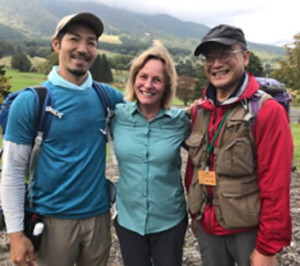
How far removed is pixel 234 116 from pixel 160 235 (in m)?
1.44

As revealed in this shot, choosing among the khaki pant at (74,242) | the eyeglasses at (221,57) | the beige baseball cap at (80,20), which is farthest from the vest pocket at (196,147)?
the beige baseball cap at (80,20)

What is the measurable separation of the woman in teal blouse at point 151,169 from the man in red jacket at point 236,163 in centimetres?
21

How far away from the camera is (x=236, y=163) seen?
2.81m

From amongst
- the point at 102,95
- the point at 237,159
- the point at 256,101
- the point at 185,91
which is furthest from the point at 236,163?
the point at 185,91

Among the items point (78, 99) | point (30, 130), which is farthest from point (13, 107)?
point (78, 99)

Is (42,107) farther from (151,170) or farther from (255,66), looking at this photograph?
(255,66)

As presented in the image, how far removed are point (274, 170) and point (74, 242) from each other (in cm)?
213

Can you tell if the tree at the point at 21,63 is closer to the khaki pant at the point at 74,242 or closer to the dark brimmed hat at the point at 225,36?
the khaki pant at the point at 74,242

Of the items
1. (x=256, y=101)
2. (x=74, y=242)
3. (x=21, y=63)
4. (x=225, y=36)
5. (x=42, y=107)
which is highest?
(x=225, y=36)

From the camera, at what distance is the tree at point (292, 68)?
35.1 metres

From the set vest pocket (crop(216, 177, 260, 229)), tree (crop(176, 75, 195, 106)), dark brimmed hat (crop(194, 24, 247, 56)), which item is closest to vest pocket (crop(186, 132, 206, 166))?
vest pocket (crop(216, 177, 260, 229))

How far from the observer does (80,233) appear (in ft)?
11.0

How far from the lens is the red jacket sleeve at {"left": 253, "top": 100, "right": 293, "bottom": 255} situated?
2656 mm

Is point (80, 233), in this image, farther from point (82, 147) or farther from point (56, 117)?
point (56, 117)
